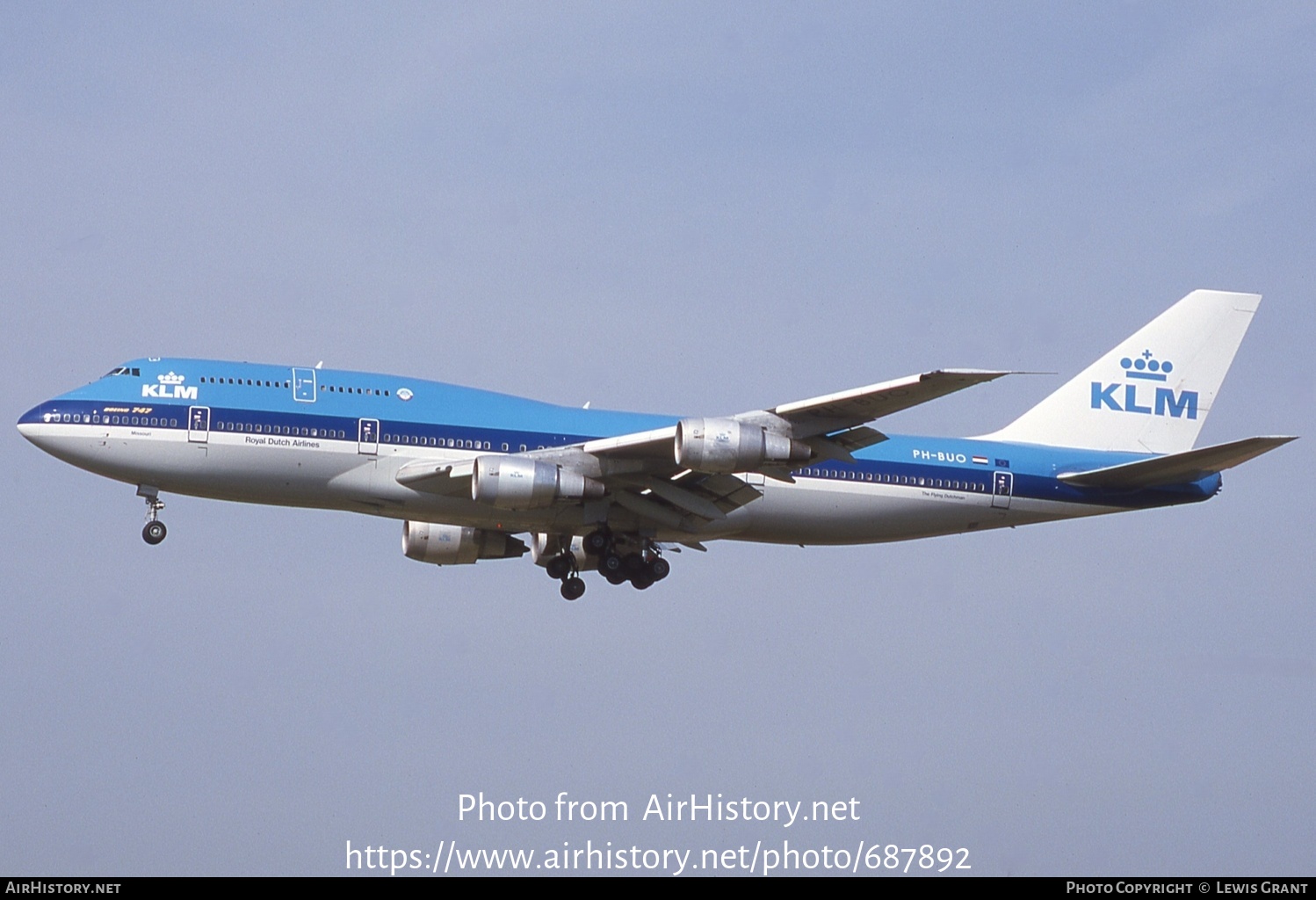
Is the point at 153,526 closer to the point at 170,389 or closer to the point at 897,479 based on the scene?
the point at 170,389

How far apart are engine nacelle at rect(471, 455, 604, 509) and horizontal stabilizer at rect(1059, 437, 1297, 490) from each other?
14107 millimetres

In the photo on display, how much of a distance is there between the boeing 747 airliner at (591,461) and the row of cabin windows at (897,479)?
0.05 meters

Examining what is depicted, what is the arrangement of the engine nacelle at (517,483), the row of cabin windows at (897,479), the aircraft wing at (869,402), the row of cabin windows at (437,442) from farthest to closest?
1. the row of cabin windows at (897,479)
2. the row of cabin windows at (437,442)
3. the engine nacelle at (517,483)
4. the aircraft wing at (869,402)

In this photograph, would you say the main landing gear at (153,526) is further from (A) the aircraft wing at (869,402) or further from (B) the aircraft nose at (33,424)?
(A) the aircraft wing at (869,402)

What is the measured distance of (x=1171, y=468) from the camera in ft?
142

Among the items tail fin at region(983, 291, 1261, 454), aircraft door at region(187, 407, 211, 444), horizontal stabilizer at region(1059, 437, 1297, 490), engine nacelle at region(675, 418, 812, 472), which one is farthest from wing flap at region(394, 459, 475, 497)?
horizontal stabilizer at region(1059, 437, 1297, 490)

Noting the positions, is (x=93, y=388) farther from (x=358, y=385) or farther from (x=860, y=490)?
(x=860, y=490)

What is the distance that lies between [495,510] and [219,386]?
7001 mm

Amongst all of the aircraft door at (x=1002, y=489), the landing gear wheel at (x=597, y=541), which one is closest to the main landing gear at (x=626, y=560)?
the landing gear wheel at (x=597, y=541)

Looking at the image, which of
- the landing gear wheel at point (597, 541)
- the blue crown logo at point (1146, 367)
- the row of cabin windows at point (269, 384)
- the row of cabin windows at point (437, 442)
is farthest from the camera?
the blue crown logo at point (1146, 367)

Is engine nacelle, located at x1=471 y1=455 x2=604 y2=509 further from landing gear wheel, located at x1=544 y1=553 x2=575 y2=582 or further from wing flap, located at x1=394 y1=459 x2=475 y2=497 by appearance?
landing gear wheel, located at x1=544 y1=553 x2=575 y2=582

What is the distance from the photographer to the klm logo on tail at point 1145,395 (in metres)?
47.6

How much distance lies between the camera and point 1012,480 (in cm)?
4453

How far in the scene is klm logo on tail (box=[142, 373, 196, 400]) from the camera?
39250 millimetres
